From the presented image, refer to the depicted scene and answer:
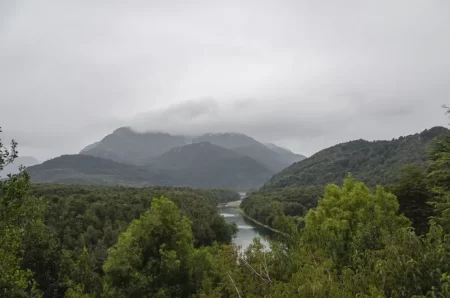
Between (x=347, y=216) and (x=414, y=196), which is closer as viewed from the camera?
(x=347, y=216)

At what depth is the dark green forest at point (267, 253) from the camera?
11.1 meters

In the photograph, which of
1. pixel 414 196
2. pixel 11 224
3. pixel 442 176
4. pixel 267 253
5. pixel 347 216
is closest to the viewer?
pixel 11 224

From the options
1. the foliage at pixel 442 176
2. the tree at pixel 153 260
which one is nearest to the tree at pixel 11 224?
the tree at pixel 153 260

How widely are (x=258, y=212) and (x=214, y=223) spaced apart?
5170 centimetres

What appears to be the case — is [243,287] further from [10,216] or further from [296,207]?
[296,207]

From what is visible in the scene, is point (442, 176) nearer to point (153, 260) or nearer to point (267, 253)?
point (267, 253)

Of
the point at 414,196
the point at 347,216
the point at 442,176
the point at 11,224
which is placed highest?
the point at 442,176

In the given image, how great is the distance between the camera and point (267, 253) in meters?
19.9

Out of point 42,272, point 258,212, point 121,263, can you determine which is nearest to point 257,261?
point 121,263

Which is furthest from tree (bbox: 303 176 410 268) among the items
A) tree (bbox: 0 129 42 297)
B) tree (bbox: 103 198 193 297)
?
tree (bbox: 0 129 42 297)

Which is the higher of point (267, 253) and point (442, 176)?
point (442, 176)

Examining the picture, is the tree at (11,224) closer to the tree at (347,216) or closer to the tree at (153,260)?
the tree at (153,260)

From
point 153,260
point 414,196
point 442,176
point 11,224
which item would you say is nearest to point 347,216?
point 442,176

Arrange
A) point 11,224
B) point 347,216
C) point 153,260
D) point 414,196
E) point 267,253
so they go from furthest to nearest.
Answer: point 414,196 → point 347,216 → point 153,260 → point 267,253 → point 11,224
